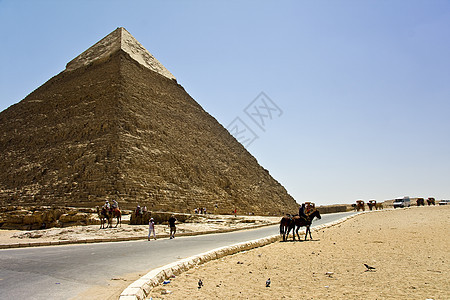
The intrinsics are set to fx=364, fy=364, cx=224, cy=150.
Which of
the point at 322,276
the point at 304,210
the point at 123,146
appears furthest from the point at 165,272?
the point at 123,146

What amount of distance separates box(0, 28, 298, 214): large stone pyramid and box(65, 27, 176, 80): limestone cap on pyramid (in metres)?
0.20

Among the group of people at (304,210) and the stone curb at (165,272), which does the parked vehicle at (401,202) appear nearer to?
the group of people at (304,210)

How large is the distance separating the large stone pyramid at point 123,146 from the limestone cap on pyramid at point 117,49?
203 mm

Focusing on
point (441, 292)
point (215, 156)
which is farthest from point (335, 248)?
point (215, 156)

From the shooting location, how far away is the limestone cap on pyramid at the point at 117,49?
46031 mm

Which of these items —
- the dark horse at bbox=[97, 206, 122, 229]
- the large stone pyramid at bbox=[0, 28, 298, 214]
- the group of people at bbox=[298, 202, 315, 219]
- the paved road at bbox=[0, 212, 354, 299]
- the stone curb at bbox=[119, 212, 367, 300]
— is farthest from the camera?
the large stone pyramid at bbox=[0, 28, 298, 214]

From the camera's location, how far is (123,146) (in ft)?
94.7

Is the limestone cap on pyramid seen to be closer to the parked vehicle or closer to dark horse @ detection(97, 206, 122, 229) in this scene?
dark horse @ detection(97, 206, 122, 229)

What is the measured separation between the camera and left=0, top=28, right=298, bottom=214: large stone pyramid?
26031 millimetres

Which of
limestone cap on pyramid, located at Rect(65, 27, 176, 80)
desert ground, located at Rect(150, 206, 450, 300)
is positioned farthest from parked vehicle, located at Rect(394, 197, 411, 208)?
desert ground, located at Rect(150, 206, 450, 300)

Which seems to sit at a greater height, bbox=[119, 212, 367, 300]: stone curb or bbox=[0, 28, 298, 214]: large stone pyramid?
bbox=[0, 28, 298, 214]: large stone pyramid

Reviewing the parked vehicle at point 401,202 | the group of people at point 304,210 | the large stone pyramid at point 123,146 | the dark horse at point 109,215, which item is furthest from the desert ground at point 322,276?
the parked vehicle at point 401,202

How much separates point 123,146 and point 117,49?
20440mm

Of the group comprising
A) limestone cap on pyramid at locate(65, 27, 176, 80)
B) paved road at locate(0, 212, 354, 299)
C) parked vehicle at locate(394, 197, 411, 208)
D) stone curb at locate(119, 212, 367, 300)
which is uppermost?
limestone cap on pyramid at locate(65, 27, 176, 80)
